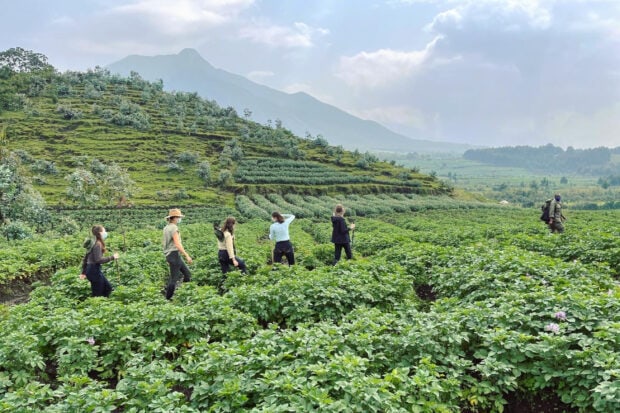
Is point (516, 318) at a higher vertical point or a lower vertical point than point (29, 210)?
higher

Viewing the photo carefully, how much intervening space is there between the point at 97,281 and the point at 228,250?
153 inches

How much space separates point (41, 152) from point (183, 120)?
4005 cm

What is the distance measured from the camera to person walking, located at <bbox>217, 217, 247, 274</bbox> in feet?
43.4

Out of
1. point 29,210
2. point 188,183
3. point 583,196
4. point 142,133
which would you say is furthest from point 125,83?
point 583,196

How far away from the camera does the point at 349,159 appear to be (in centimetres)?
10381

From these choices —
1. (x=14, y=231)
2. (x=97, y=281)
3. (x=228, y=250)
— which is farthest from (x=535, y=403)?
(x=14, y=231)

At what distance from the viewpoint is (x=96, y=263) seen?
447 inches

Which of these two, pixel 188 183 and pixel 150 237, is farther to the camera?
pixel 188 183

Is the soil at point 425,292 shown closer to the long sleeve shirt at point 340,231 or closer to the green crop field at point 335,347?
the green crop field at point 335,347

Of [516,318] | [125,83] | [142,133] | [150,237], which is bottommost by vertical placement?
[150,237]

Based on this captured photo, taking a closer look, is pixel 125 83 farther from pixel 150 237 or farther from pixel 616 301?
pixel 616 301

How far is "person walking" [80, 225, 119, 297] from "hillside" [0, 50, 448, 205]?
52241 mm

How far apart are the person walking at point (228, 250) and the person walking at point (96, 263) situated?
3.30m

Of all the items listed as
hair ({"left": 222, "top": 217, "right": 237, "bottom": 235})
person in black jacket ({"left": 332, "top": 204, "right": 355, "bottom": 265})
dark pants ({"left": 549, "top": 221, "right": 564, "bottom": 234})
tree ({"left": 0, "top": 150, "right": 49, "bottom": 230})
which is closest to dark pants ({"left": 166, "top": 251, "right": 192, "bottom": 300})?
hair ({"left": 222, "top": 217, "right": 237, "bottom": 235})
